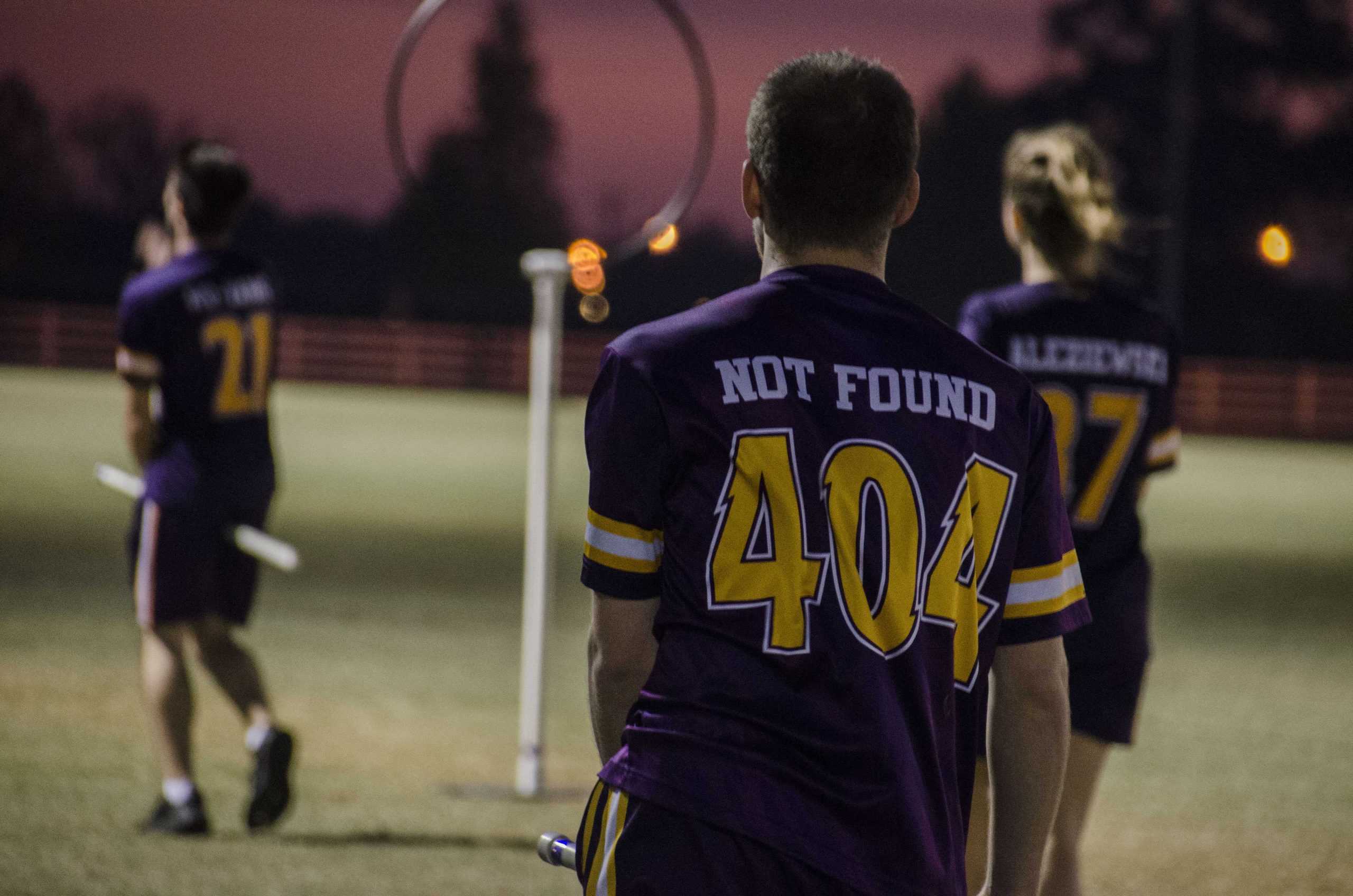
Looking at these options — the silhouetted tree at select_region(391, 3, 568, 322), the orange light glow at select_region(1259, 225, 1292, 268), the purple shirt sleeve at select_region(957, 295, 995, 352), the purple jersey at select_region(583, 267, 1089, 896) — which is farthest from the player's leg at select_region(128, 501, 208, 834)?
the purple jersey at select_region(583, 267, 1089, 896)

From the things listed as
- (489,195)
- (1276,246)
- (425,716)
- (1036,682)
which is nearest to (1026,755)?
(1036,682)

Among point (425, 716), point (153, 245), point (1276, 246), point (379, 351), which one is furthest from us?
point (379, 351)

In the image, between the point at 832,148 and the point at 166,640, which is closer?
the point at 832,148

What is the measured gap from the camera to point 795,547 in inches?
84.0

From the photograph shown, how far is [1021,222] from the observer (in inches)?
165

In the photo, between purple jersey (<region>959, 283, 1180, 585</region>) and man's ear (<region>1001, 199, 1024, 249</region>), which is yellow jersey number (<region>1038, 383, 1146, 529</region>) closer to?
purple jersey (<region>959, 283, 1180, 585</region>)

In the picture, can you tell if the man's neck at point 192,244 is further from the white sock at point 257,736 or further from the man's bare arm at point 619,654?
the man's bare arm at point 619,654

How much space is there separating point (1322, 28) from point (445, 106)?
53473mm

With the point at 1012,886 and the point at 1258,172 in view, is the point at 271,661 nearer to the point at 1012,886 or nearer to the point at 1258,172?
the point at 1012,886

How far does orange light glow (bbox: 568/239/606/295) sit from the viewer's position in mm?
4184

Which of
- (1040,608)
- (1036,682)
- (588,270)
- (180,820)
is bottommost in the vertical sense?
(180,820)

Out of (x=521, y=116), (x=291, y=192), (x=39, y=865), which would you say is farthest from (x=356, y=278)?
(x=39, y=865)

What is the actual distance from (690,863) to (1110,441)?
2.34 metres

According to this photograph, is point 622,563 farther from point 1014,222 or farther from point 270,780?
point 270,780
